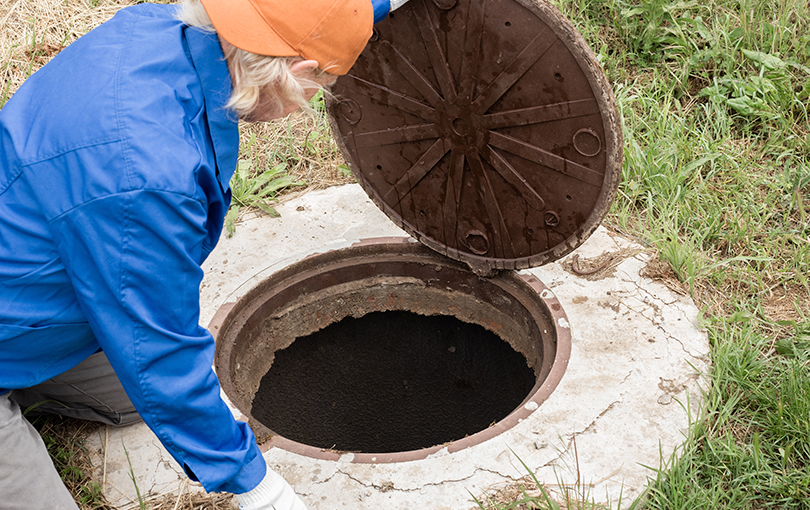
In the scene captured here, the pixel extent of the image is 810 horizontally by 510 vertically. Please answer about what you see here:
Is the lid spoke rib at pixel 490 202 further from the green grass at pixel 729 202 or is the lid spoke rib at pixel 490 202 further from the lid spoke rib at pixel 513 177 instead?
the green grass at pixel 729 202

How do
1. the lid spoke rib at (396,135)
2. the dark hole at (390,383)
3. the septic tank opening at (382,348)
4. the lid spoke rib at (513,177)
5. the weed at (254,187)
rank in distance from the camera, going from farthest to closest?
the weed at (254,187), the dark hole at (390,383), the septic tank opening at (382,348), the lid spoke rib at (396,135), the lid spoke rib at (513,177)

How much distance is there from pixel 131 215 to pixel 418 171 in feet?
4.62

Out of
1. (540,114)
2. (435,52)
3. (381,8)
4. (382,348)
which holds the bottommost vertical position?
(382,348)

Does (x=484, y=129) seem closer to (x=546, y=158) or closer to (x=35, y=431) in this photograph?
(x=546, y=158)

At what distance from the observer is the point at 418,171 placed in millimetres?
2592

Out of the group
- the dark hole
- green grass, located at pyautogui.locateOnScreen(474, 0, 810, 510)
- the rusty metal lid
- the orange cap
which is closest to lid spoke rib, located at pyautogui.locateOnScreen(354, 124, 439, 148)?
the rusty metal lid

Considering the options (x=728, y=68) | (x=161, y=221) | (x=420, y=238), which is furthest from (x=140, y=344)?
(x=728, y=68)

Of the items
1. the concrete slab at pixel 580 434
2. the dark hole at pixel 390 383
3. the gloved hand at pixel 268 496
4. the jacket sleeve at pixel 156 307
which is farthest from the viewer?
the dark hole at pixel 390 383

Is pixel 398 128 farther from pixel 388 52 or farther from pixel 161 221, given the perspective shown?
pixel 161 221

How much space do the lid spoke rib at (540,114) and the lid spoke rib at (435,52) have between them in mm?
156

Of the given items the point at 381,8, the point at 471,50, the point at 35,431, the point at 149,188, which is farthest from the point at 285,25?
the point at 35,431

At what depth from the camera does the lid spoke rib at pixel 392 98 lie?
2.41 m

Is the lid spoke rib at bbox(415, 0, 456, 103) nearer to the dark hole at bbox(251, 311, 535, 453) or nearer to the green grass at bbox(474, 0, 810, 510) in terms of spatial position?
the green grass at bbox(474, 0, 810, 510)

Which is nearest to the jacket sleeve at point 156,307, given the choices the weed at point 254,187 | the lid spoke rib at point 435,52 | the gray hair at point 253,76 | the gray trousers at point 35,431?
the gray hair at point 253,76
